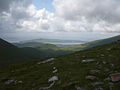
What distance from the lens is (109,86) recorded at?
11953 millimetres

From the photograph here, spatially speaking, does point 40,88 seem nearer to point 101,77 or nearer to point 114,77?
point 101,77

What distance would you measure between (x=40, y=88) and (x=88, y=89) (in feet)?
21.4

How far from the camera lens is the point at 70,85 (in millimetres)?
13719

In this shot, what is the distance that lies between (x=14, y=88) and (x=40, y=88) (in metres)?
5.23

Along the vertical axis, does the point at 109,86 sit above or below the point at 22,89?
above

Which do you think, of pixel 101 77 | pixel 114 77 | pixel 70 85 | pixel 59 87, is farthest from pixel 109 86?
pixel 59 87

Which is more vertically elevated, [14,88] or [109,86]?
[109,86]

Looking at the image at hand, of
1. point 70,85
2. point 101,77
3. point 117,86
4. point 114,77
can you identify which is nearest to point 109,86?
point 117,86

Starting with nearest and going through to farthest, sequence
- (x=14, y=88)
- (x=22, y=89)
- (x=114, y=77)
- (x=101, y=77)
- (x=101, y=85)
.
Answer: (x=101, y=85) < (x=114, y=77) < (x=101, y=77) < (x=22, y=89) < (x=14, y=88)

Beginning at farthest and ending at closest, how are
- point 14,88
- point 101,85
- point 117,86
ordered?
point 14,88 → point 101,85 → point 117,86

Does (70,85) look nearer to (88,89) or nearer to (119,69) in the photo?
(88,89)

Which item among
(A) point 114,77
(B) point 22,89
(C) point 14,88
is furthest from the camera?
(C) point 14,88

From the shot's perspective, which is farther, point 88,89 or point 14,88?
point 14,88

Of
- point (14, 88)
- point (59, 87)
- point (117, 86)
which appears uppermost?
point (117, 86)
